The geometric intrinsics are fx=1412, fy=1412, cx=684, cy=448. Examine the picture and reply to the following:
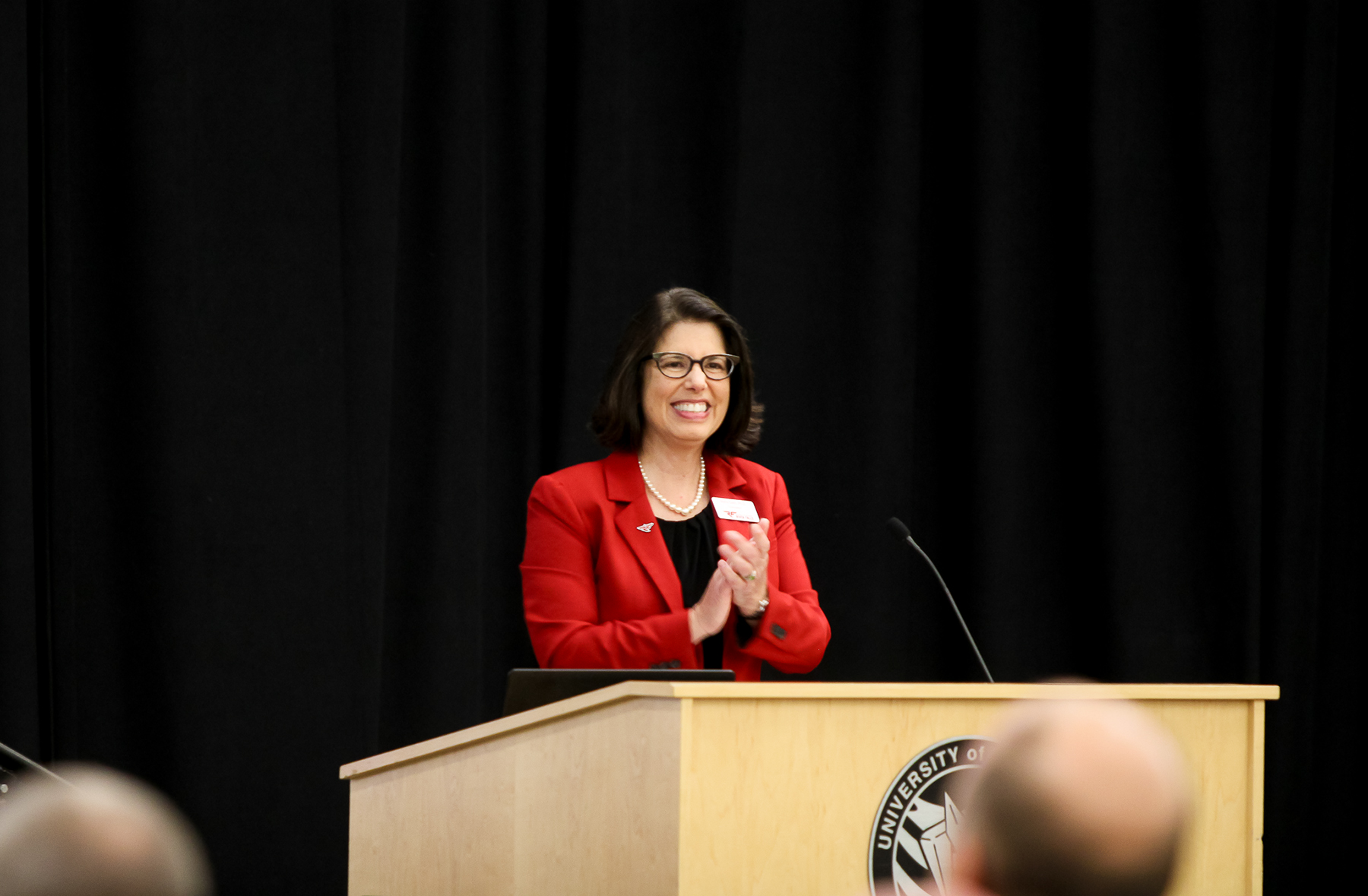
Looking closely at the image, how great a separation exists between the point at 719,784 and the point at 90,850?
1.28 metres

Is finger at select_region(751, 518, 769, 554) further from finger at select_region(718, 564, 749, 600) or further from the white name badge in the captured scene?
the white name badge

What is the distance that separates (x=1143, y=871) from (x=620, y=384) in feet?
7.34

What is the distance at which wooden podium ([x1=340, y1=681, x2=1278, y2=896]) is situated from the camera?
1.75 meters

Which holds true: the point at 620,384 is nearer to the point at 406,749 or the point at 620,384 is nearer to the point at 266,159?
the point at 406,749

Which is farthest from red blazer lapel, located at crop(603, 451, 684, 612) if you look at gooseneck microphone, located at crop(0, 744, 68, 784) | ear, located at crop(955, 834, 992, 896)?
ear, located at crop(955, 834, 992, 896)

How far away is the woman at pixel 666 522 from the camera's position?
244 centimetres

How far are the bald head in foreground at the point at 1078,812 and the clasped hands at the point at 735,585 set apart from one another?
5.17 feet

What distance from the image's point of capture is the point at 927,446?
13.9ft

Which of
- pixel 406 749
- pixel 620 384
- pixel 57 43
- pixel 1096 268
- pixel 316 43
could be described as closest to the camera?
pixel 406 749

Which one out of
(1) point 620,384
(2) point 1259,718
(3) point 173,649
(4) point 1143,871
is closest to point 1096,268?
(1) point 620,384

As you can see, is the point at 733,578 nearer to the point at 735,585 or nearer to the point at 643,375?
the point at 735,585

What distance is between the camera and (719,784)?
5.78 ft

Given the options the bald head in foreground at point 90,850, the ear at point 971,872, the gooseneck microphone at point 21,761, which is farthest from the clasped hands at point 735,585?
the bald head in foreground at point 90,850

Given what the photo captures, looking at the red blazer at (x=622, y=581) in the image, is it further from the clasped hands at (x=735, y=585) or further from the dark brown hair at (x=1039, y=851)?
the dark brown hair at (x=1039, y=851)
